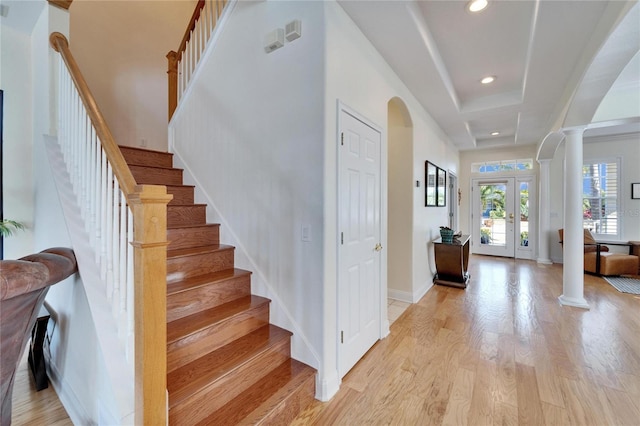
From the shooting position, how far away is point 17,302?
4.08 ft

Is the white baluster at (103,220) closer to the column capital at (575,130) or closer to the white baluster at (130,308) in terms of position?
the white baluster at (130,308)

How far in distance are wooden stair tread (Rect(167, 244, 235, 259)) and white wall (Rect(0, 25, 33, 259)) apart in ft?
5.27

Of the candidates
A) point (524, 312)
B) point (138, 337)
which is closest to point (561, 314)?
point (524, 312)

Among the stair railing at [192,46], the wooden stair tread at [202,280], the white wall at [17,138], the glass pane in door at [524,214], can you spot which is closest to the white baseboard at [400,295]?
the wooden stair tread at [202,280]

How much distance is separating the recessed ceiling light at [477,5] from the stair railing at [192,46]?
2.17m

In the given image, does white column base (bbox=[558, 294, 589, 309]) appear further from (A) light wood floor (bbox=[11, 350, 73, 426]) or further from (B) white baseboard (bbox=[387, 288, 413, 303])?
(A) light wood floor (bbox=[11, 350, 73, 426])

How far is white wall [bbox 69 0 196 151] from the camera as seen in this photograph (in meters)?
3.70

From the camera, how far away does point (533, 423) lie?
1.66 m

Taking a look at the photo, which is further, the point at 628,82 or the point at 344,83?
the point at 628,82

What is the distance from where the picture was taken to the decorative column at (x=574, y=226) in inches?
141

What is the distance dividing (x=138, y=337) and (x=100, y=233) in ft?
2.45

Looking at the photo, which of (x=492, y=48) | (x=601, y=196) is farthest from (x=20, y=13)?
(x=601, y=196)

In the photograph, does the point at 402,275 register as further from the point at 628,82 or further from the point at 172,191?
the point at 628,82

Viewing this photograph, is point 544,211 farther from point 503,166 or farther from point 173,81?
Answer: point 173,81
